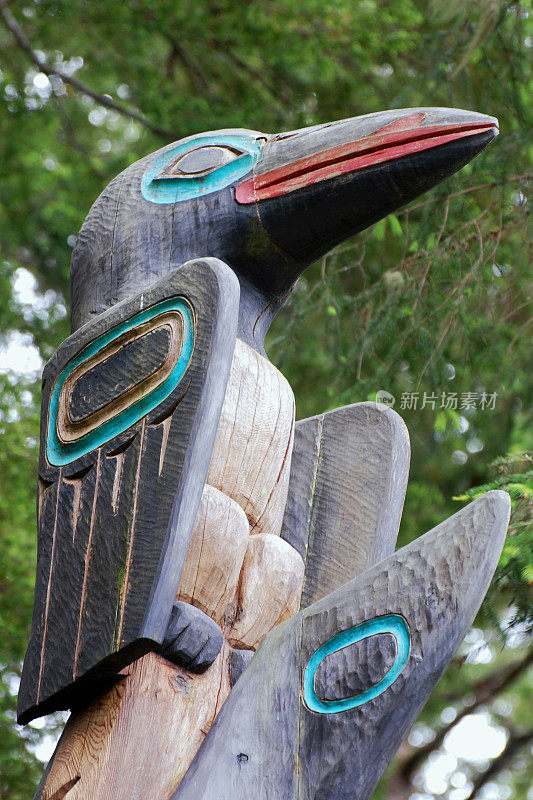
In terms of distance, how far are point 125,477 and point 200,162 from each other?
913mm

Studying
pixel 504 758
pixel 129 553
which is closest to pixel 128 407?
pixel 129 553

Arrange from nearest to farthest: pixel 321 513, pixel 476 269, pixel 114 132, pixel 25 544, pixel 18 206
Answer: pixel 321 513 < pixel 476 269 < pixel 25 544 < pixel 18 206 < pixel 114 132

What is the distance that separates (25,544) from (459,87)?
323cm

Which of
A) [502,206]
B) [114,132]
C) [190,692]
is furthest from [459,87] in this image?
[114,132]

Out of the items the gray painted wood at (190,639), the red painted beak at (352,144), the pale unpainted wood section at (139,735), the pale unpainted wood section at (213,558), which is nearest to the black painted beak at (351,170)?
the red painted beak at (352,144)

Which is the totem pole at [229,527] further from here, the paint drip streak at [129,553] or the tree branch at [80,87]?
the tree branch at [80,87]

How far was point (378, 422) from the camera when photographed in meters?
2.50

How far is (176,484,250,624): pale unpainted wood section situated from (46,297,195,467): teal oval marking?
23 centimetres

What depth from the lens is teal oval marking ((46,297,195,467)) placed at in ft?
6.43

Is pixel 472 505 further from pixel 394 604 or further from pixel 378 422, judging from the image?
pixel 378 422

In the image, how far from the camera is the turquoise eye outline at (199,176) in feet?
7.90

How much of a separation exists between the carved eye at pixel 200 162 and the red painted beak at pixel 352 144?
10 centimetres

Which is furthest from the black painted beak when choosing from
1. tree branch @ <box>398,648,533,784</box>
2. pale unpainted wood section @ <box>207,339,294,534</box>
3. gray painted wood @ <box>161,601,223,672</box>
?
tree branch @ <box>398,648,533,784</box>

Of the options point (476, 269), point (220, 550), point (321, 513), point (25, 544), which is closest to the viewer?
point (220, 550)
